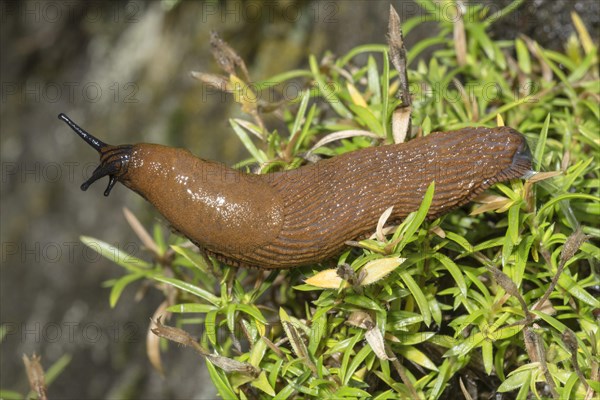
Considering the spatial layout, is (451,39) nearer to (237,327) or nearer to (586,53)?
(586,53)

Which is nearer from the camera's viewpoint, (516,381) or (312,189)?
(516,381)

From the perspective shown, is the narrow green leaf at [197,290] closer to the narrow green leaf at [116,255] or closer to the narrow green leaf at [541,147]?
the narrow green leaf at [116,255]

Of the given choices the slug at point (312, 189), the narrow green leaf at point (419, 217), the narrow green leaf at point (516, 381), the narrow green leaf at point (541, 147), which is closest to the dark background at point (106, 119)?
the narrow green leaf at point (541, 147)

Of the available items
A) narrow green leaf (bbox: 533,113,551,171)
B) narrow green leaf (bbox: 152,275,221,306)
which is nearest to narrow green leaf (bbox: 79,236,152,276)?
narrow green leaf (bbox: 152,275,221,306)

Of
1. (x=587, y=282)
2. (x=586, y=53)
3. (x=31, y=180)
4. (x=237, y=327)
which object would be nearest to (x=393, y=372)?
(x=237, y=327)

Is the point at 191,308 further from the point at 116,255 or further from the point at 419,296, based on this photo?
the point at 419,296

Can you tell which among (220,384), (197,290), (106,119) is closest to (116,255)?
(197,290)
